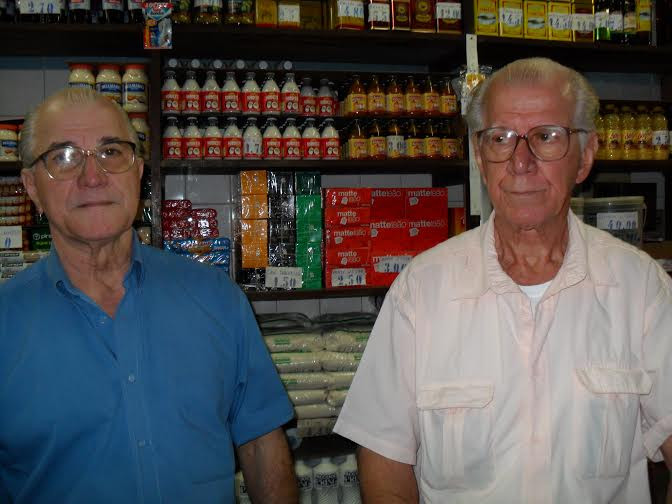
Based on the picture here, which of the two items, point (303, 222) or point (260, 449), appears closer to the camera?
point (260, 449)

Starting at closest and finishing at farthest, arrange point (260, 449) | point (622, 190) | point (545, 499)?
point (545, 499), point (260, 449), point (622, 190)

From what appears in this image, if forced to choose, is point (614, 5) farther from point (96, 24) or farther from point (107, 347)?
point (107, 347)

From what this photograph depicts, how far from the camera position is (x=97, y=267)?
4.50 feet

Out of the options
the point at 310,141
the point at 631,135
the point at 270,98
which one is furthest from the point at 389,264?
the point at 631,135

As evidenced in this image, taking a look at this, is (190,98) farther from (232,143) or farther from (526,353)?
(526,353)

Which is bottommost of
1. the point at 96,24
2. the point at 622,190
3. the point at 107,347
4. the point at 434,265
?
the point at 107,347

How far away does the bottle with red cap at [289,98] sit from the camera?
2.53 meters

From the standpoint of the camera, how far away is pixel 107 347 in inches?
50.1

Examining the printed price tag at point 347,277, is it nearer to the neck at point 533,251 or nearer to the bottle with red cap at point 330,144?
the bottle with red cap at point 330,144

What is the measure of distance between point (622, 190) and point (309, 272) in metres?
1.76

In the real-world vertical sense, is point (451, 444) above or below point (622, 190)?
below

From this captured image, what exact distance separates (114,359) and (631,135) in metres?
2.57

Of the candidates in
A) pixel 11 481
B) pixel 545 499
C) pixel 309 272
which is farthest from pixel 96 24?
pixel 545 499

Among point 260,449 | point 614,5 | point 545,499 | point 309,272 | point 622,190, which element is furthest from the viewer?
point 622,190
